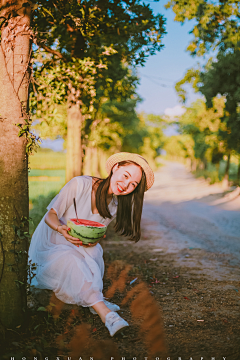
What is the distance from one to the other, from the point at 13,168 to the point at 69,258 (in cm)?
107

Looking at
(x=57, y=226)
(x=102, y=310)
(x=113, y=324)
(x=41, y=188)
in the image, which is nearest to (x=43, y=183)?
(x=41, y=188)

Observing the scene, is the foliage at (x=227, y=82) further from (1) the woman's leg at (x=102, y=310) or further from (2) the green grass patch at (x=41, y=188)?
(1) the woman's leg at (x=102, y=310)

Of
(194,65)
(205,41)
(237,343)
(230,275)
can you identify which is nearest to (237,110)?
(194,65)

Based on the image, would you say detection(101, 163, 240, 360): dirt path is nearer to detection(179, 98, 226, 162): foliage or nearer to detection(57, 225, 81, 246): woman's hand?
detection(57, 225, 81, 246): woman's hand

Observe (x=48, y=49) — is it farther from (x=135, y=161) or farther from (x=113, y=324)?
(x=113, y=324)

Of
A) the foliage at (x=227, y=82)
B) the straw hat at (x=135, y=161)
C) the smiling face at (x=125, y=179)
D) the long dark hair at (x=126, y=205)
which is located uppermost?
the foliage at (x=227, y=82)

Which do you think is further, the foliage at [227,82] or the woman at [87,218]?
the foliage at [227,82]

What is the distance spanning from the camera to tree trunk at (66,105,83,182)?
7.85m

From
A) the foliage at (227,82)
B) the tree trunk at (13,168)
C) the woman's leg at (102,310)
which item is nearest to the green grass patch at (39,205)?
the tree trunk at (13,168)

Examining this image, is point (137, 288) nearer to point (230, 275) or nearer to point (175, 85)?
point (230, 275)

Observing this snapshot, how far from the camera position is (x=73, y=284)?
126 inches

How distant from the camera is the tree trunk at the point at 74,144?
309 inches

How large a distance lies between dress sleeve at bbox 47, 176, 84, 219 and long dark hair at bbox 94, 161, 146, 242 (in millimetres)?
227

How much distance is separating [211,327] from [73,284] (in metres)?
1.48
